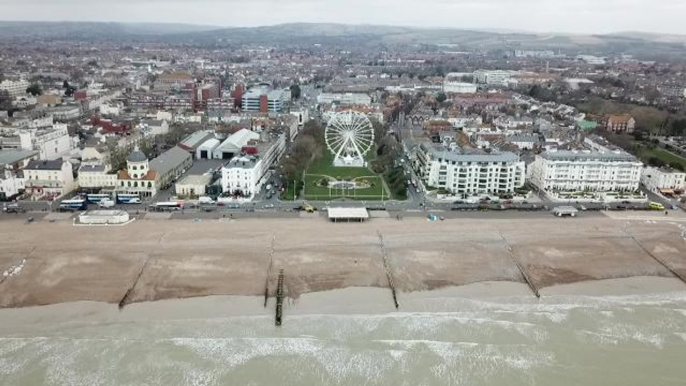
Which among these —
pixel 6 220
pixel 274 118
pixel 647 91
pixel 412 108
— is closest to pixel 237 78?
pixel 412 108

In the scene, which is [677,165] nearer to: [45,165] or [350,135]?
[350,135]

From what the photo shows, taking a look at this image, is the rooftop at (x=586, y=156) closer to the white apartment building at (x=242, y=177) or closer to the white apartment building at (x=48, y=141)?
the white apartment building at (x=242, y=177)

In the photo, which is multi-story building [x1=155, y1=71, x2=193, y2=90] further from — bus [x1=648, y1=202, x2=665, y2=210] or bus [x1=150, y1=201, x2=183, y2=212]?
bus [x1=648, y1=202, x2=665, y2=210]

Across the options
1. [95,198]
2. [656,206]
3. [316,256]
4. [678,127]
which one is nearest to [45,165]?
[95,198]

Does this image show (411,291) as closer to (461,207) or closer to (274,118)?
(461,207)

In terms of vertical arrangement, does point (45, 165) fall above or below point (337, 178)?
above

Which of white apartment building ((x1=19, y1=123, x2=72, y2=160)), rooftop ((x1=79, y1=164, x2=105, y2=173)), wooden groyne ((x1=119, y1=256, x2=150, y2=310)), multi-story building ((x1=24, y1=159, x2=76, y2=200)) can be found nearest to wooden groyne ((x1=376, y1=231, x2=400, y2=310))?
wooden groyne ((x1=119, y1=256, x2=150, y2=310))
